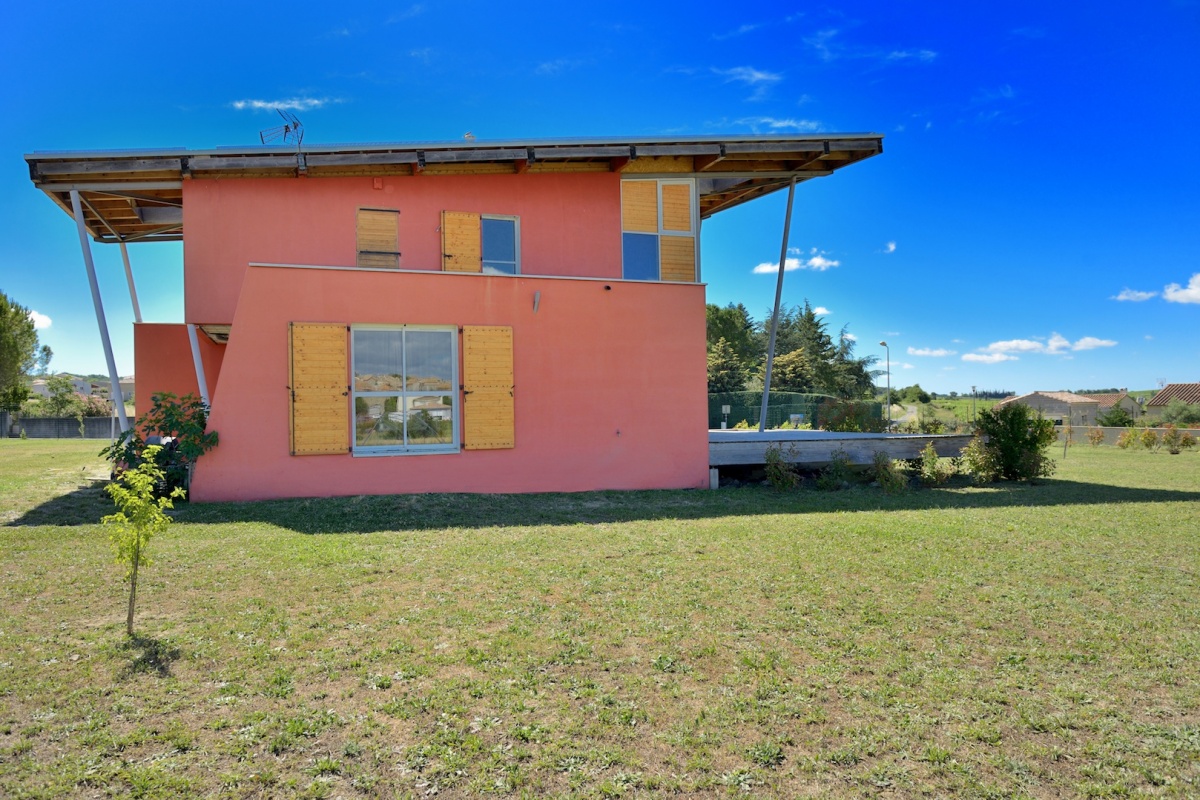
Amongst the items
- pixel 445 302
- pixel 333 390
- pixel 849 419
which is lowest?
pixel 849 419

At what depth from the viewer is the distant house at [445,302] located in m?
9.34

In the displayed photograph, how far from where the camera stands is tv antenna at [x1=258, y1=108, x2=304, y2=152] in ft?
34.1

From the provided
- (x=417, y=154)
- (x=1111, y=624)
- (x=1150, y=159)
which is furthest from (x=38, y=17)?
(x=1150, y=159)

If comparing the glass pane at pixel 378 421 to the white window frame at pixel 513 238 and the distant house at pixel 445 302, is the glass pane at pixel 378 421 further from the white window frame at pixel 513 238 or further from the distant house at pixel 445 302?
the white window frame at pixel 513 238

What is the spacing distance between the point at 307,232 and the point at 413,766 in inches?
385

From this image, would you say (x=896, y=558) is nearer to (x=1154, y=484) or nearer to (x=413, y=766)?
(x=413, y=766)

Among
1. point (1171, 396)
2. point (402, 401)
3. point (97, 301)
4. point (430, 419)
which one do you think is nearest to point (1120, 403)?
point (1171, 396)

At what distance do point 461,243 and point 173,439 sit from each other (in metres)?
5.23

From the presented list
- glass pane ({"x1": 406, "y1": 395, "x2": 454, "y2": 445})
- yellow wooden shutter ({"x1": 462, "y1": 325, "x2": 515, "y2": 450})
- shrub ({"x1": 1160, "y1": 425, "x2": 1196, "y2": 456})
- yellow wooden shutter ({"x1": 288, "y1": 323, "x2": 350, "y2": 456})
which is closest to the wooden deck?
yellow wooden shutter ({"x1": 462, "y1": 325, "x2": 515, "y2": 450})

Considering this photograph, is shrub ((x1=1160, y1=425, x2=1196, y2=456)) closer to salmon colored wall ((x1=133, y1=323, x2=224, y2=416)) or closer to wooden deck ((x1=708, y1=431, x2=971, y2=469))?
wooden deck ((x1=708, y1=431, x2=971, y2=469))

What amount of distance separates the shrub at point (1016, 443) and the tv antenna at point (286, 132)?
1360 centimetres

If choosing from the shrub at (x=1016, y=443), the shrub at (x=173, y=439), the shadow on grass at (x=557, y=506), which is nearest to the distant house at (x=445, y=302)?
the shrub at (x=173, y=439)

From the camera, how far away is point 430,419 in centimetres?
995

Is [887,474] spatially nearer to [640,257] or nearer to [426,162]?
[640,257]
